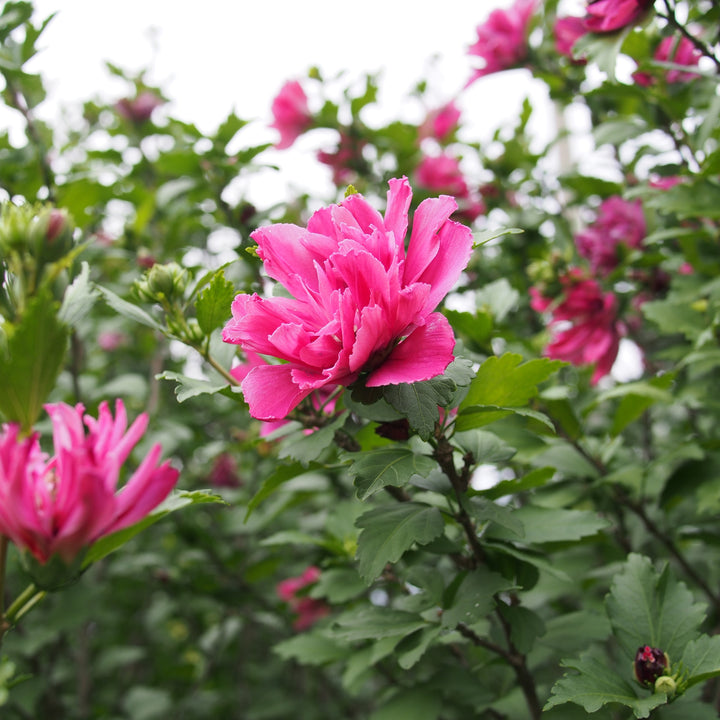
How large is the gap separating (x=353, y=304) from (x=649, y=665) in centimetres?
50

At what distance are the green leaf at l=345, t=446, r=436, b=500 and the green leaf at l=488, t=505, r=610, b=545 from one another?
0.18 metres

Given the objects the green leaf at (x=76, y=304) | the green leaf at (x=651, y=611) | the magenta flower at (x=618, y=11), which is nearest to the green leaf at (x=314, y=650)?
the green leaf at (x=651, y=611)

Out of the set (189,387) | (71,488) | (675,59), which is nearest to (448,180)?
(675,59)

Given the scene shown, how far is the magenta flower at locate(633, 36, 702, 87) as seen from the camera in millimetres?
1270

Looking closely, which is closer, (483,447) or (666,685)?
(666,685)

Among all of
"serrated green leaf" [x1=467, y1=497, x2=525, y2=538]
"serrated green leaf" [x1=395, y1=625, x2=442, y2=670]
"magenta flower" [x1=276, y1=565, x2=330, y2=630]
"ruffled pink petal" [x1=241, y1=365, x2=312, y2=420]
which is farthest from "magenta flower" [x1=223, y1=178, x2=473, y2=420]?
"magenta flower" [x1=276, y1=565, x2=330, y2=630]

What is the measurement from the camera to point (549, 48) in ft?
5.54

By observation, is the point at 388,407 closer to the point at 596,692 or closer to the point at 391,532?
the point at 391,532

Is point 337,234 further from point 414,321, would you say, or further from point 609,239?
point 609,239

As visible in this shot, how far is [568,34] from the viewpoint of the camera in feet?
4.62

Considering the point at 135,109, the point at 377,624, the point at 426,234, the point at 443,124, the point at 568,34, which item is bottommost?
the point at 377,624

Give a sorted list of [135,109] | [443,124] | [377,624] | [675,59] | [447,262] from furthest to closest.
Result: [443,124] < [135,109] < [675,59] < [377,624] < [447,262]

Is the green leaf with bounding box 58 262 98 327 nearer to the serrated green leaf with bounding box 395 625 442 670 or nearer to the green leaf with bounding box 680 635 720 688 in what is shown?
the serrated green leaf with bounding box 395 625 442 670

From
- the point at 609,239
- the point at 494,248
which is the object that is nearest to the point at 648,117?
the point at 609,239
